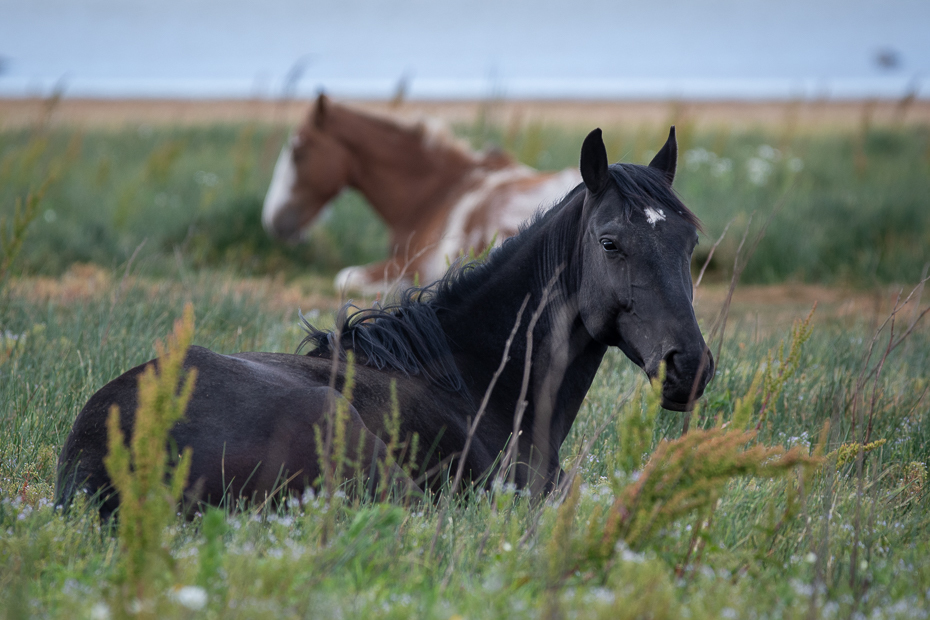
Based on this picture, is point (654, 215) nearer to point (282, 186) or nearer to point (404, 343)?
point (404, 343)

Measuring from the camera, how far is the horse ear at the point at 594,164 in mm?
2732

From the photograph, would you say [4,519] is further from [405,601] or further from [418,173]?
[418,173]

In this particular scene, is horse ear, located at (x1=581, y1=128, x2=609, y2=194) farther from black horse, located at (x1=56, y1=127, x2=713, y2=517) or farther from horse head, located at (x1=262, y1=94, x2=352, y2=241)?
horse head, located at (x1=262, y1=94, x2=352, y2=241)

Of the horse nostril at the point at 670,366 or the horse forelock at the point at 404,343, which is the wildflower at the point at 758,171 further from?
the horse nostril at the point at 670,366

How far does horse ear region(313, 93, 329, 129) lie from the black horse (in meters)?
4.89

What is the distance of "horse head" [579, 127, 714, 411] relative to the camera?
2.50 meters

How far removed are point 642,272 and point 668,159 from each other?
0.80 metres

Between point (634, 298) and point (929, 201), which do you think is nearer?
point (634, 298)

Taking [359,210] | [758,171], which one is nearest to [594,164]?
[359,210]

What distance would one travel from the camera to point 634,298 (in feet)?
8.59

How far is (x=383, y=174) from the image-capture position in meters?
7.94

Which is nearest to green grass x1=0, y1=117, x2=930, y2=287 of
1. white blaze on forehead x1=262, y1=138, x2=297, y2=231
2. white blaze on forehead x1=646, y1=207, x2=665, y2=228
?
white blaze on forehead x1=262, y1=138, x2=297, y2=231

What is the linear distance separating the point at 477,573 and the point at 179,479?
0.91 meters

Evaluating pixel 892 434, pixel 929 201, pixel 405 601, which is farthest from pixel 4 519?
pixel 929 201
